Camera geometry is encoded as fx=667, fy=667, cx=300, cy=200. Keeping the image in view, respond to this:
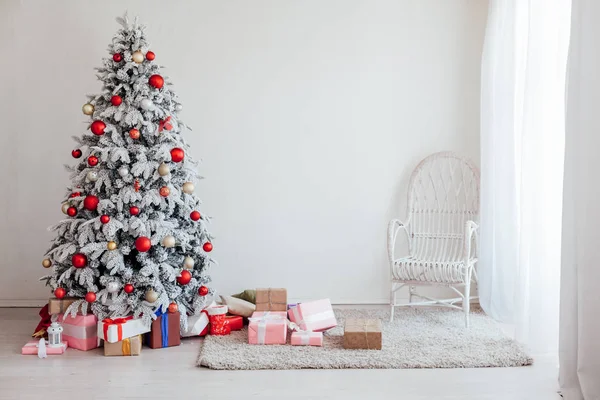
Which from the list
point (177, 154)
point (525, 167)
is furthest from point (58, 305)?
point (525, 167)

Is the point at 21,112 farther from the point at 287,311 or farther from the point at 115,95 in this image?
the point at 287,311

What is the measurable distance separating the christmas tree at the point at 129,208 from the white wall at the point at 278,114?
3.18 feet

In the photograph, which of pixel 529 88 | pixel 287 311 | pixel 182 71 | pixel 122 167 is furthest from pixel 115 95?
pixel 529 88

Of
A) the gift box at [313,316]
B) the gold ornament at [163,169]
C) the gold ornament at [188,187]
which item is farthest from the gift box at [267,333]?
the gold ornament at [163,169]

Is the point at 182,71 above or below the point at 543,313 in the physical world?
above

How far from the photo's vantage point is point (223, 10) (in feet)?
15.6

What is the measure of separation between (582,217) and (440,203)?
2.16 metres

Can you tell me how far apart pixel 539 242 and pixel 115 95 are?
2406mm

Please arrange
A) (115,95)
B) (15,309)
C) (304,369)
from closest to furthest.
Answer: (304,369), (115,95), (15,309)

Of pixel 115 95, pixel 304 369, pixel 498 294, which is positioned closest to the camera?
pixel 304 369

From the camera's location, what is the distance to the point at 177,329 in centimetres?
370

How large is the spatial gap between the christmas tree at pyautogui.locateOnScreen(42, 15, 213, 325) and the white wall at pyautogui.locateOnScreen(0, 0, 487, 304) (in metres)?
0.97

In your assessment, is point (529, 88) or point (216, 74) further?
point (216, 74)

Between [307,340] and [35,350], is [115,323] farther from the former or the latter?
[307,340]
